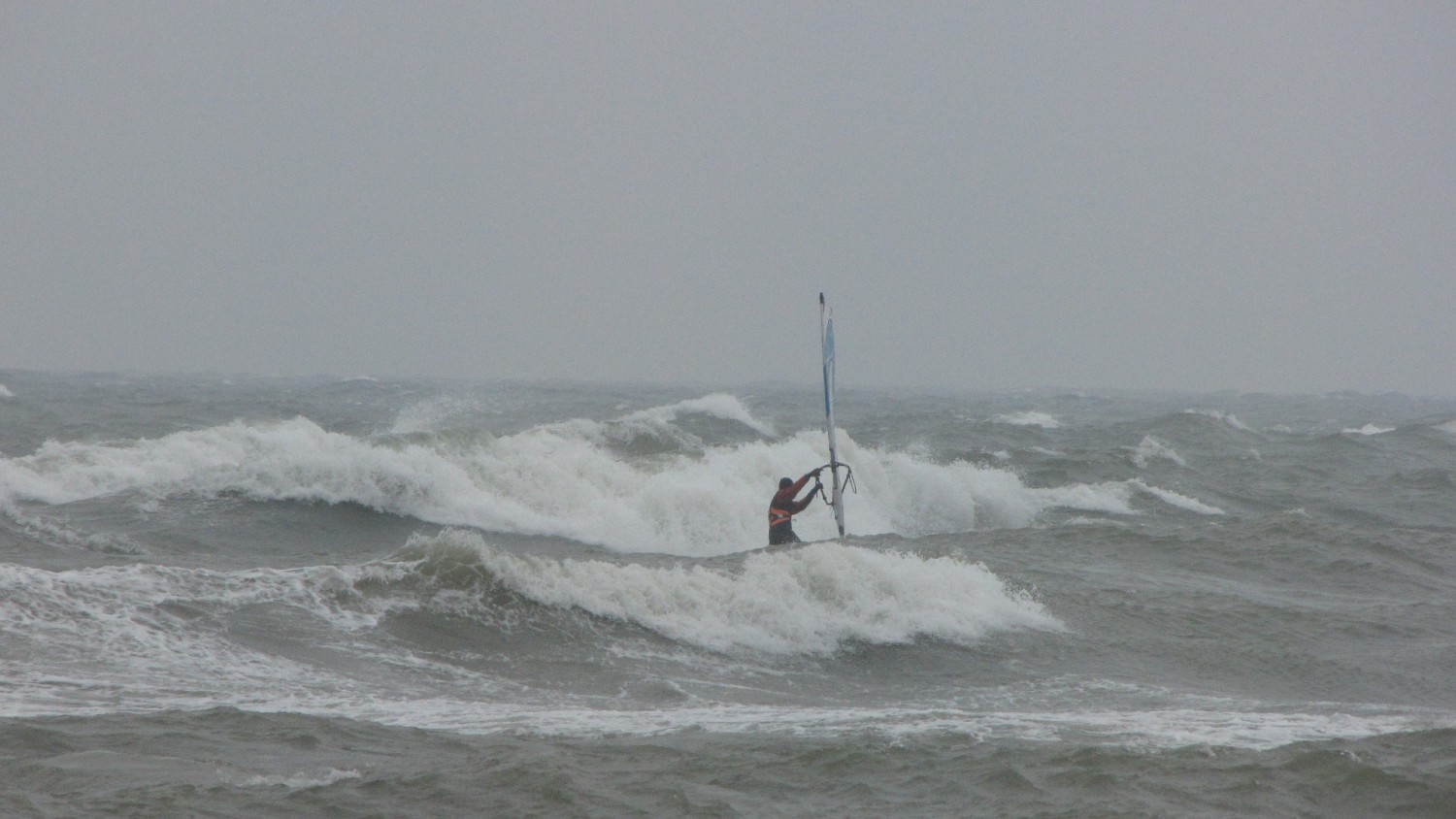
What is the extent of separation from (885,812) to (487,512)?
34.0 ft

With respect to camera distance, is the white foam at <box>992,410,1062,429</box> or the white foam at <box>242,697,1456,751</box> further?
the white foam at <box>992,410,1062,429</box>

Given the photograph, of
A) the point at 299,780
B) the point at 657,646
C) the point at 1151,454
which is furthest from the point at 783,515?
the point at 1151,454

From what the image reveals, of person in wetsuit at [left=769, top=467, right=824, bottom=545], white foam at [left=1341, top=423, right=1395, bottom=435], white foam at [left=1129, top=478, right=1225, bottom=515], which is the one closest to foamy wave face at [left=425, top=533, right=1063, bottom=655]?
person in wetsuit at [left=769, top=467, right=824, bottom=545]

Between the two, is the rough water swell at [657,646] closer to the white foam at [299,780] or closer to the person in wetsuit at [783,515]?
the white foam at [299,780]

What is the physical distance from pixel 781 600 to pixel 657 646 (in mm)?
1314

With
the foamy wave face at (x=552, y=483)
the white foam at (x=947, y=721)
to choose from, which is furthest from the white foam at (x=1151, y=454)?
the white foam at (x=947, y=721)

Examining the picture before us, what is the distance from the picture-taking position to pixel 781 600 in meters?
9.51

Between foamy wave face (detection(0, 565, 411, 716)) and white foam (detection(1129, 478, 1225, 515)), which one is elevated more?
foamy wave face (detection(0, 565, 411, 716))

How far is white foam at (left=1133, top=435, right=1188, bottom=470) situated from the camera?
23562mm

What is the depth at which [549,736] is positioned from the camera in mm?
6203

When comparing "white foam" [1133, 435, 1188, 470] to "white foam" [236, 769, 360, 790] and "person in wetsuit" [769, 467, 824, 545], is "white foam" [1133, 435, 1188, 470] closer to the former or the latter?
"person in wetsuit" [769, 467, 824, 545]

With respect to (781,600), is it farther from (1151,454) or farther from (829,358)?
(1151,454)

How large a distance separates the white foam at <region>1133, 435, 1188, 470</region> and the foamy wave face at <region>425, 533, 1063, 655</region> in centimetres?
1398

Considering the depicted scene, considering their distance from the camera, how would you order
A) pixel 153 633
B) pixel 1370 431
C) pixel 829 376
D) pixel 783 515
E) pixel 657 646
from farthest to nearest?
pixel 1370 431 → pixel 829 376 → pixel 783 515 → pixel 657 646 → pixel 153 633
